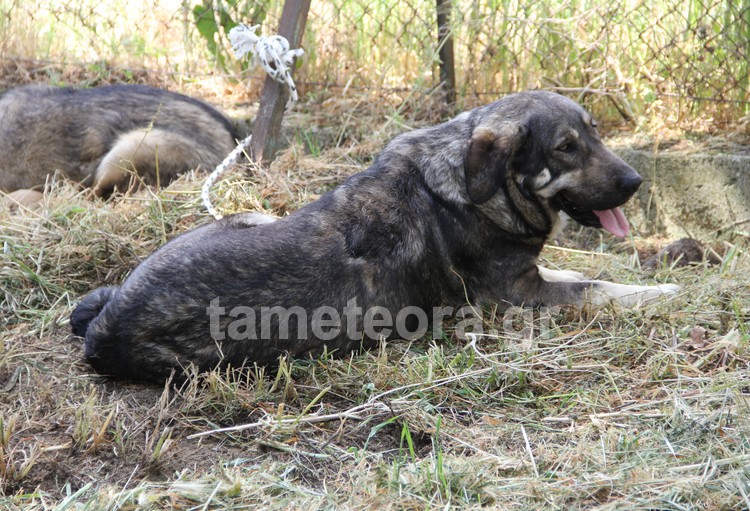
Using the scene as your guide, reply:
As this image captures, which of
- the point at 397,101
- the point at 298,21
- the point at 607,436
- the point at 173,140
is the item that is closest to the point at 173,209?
the point at 173,140

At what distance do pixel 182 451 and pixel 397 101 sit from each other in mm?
4529

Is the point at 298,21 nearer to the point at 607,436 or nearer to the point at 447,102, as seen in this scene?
the point at 447,102

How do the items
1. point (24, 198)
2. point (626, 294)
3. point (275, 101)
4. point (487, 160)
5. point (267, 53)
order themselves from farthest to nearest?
1. point (24, 198)
2. point (275, 101)
3. point (267, 53)
4. point (626, 294)
5. point (487, 160)

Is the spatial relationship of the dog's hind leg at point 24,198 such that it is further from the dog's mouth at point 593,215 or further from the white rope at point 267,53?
the dog's mouth at point 593,215

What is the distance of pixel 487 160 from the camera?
4.47 meters

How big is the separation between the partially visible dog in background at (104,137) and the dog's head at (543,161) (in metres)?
2.88

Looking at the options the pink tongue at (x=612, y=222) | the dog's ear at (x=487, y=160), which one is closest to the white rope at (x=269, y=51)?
the dog's ear at (x=487, y=160)

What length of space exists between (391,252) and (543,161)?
3.15 feet

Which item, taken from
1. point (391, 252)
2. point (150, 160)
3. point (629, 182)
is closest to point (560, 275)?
point (629, 182)

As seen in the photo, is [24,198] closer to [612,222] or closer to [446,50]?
[446,50]

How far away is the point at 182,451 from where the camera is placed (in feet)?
11.4

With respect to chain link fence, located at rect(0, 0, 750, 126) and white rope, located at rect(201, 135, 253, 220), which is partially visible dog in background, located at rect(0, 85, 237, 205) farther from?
chain link fence, located at rect(0, 0, 750, 126)

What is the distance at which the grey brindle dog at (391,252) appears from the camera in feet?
12.9

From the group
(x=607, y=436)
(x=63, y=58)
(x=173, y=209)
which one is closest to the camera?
(x=607, y=436)
